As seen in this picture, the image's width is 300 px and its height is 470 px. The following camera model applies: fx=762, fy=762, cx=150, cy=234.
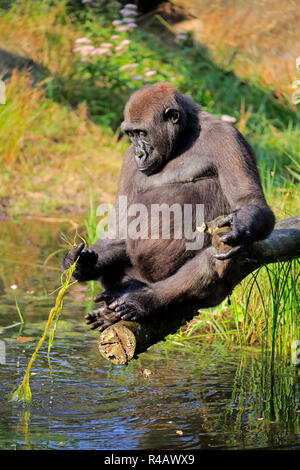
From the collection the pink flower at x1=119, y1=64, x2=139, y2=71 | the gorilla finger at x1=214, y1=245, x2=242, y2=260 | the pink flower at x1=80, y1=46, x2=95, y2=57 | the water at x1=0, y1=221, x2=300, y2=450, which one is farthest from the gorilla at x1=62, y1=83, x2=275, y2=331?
the pink flower at x1=80, y1=46, x2=95, y2=57

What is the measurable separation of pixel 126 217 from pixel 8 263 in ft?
13.5

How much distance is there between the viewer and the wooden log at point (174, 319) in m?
4.10

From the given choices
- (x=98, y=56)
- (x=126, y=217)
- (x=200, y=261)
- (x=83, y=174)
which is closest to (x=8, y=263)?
(x=83, y=174)

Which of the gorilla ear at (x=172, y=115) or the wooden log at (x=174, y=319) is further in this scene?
the gorilla ear at (x=172, y=115)

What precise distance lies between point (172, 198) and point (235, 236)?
803 millimetres

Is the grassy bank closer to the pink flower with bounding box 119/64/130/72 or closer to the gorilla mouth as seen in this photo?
the pink flower with bounding box 119/64/130/72

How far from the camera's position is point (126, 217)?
16.1 ft

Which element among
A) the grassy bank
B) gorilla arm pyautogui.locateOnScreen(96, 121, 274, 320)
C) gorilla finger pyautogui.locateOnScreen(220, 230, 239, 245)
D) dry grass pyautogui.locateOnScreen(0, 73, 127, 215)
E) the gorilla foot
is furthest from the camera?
the grassy bank

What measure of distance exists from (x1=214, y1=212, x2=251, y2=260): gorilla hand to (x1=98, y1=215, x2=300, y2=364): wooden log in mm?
47

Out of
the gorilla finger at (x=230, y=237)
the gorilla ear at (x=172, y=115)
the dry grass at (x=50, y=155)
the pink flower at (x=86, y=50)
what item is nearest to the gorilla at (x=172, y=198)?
the gorilla ear at (x=172, y=115)

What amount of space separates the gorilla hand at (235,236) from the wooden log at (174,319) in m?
0.05

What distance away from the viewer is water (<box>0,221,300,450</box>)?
446 cm

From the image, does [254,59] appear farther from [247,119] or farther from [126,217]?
[126,217]

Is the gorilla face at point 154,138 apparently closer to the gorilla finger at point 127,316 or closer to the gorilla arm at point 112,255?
the gorilla arm at point 112,255
